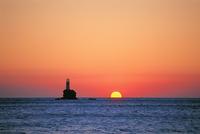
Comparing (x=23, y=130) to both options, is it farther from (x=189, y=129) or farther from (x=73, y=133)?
(x=189, y=129)

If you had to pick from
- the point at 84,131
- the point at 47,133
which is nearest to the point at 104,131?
the point at 84,131

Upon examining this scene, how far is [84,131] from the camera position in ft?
176

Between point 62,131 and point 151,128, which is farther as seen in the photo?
point 151,128

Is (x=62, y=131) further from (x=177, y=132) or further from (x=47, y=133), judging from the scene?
(x=177, y=132)

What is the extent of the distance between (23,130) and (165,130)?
15391 mm

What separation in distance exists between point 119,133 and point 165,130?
6779mm

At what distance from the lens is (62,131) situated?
53469 millimetres

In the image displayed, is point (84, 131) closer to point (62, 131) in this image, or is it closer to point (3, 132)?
point (62, 131)

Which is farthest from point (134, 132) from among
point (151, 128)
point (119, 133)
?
point (151, 128)

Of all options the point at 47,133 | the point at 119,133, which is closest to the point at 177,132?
the point at 119,133

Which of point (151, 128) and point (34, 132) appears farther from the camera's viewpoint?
point (151, 128)

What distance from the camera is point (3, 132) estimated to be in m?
52.4

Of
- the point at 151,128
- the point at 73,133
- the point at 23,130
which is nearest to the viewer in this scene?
the point at 73,133

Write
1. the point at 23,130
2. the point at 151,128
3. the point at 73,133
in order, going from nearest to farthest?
the point at 73,133 < the point at 23,130 < the point at 151,128
